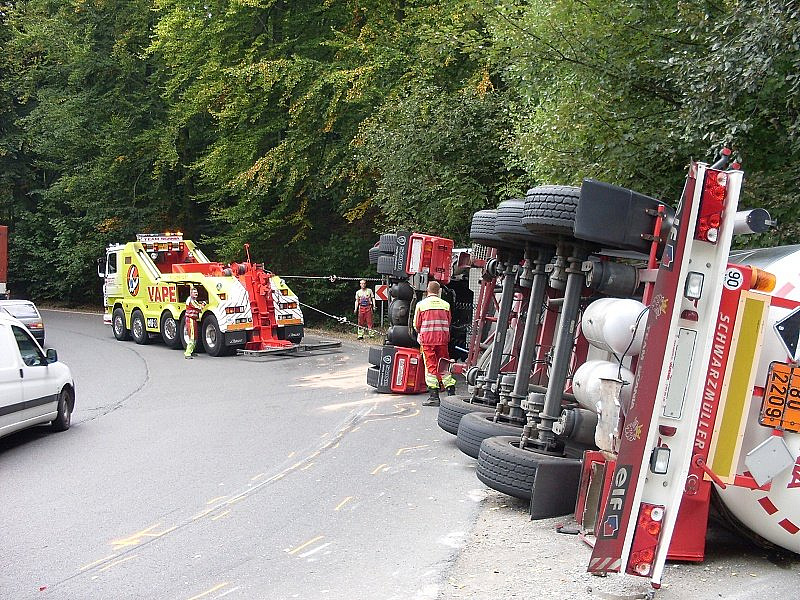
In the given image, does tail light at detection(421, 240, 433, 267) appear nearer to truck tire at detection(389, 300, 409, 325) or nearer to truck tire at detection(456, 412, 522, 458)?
truck tire at detection(389, 300, 409, 325)

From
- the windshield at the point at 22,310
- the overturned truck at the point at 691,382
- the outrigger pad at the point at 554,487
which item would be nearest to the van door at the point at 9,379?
the outrigger pad at the point at 554,487

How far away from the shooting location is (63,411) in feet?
37.4

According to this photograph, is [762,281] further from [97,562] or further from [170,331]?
[170,331]

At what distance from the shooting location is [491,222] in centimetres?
941

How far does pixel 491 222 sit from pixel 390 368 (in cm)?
563

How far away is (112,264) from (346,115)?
8.12m

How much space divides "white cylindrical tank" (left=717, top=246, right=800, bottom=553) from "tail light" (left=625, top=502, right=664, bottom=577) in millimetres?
699

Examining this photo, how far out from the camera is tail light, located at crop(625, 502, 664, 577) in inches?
199

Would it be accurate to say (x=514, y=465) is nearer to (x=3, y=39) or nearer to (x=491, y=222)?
(x=491, y=222)

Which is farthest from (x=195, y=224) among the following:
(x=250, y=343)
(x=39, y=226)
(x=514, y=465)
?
(x=514, y=465)

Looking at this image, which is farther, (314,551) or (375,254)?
(375,254)

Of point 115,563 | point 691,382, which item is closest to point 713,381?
point 691,382

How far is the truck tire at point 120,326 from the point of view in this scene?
2381cm

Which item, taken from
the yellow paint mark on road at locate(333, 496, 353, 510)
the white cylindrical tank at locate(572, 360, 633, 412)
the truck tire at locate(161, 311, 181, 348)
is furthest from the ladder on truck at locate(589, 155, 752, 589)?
the truck tire at locate(161, 311, 181, 348)
